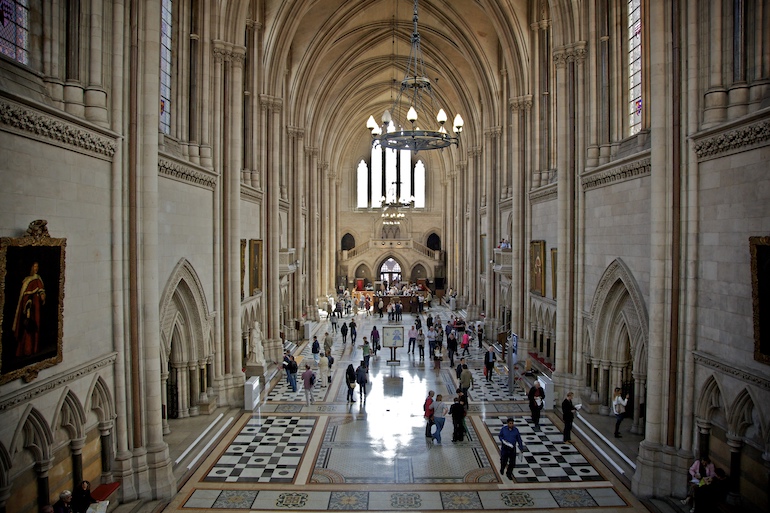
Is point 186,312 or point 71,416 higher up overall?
point 186,312

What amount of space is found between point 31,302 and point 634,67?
13.0 m

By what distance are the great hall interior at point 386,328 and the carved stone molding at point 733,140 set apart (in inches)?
1.7

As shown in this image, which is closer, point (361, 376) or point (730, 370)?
point (730, 370)

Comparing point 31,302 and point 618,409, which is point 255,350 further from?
point 31,302

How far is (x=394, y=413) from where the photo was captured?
14.5 meters

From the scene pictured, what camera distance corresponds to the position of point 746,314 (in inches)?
313

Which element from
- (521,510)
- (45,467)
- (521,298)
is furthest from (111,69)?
(521,298)

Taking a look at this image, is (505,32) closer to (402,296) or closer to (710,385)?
(710,385)

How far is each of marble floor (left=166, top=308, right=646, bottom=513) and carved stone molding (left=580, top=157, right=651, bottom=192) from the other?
579 cm

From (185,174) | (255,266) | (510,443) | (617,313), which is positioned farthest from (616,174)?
(255,266)

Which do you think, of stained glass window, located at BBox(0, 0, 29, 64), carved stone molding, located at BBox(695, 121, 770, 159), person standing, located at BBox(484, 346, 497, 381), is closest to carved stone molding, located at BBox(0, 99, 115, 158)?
stained glass window, located at BBox(0, 0, 29, 64)

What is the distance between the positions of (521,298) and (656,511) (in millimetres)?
11908

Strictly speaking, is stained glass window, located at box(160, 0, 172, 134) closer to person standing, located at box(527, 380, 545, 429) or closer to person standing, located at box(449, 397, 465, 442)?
person standing, located at box(449, 397, 465, 442)

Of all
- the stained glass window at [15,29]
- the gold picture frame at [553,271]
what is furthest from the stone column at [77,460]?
the gold picture frame at [553,271]
